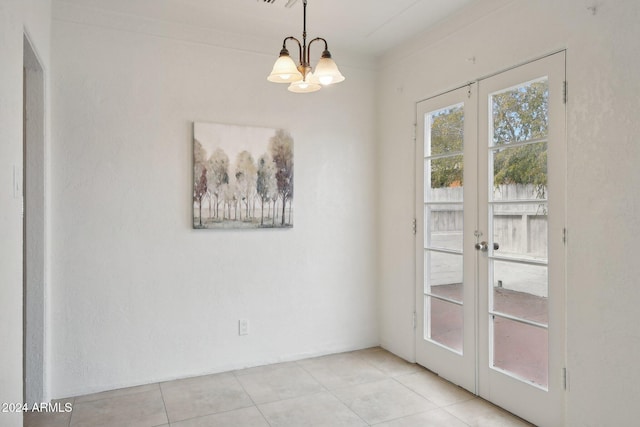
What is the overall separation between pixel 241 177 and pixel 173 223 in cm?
64

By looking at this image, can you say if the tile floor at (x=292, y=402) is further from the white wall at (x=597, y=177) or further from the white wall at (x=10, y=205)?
the white wall at (x=10, y=205)

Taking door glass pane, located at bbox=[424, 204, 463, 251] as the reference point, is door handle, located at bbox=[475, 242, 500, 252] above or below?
below

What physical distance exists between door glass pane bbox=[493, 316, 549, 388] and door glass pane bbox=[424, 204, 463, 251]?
2.14 ft

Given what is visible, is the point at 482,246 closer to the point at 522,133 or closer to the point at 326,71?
the point at 522,133

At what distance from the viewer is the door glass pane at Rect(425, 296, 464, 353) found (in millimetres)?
3158

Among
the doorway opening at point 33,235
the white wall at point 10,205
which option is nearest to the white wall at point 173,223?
the doorway opening at point 33,235

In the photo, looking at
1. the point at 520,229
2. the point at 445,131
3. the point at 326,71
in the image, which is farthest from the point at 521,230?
the point at 326,71

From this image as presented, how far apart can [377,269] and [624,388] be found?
88.0 inches

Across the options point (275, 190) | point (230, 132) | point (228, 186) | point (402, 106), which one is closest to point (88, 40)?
point (230, 132)

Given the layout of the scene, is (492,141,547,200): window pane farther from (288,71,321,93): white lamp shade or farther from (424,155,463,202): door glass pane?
(288,71,321,93): white lamp shade

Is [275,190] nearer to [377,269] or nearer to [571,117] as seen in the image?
[377,269]

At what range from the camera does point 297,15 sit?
3.15 m

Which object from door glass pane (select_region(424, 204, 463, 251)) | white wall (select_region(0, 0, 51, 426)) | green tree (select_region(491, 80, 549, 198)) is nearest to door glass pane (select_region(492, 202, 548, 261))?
green tree (select_region(491, 80, 549, 198))

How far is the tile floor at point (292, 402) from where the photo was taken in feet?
8.64
